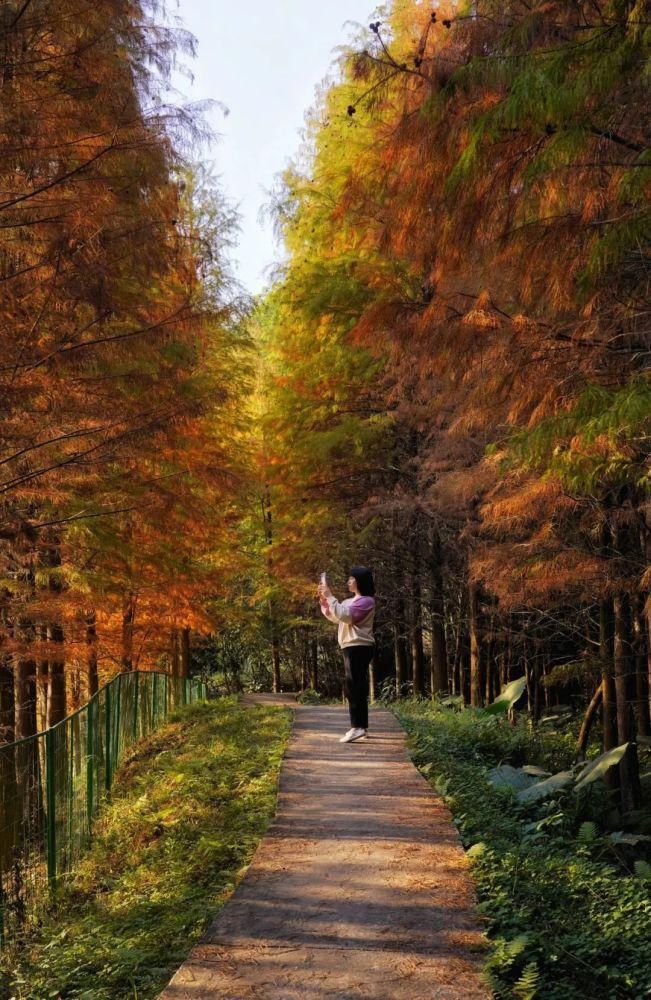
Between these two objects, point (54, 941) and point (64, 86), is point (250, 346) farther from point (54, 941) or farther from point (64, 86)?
point (54, 941)

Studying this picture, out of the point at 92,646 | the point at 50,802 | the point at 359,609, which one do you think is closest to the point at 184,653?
the point at 92,646

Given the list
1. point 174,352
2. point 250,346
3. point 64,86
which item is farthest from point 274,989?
point 250,346

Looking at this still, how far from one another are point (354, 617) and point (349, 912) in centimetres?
430

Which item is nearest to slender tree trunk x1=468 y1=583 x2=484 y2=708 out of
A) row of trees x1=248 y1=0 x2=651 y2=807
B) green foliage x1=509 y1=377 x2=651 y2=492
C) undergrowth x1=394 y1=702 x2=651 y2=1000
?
row of trees x1=248 y1=0 x2=651 y2=807

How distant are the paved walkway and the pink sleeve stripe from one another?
194 centimetres

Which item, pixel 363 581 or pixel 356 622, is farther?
pixel 363 581

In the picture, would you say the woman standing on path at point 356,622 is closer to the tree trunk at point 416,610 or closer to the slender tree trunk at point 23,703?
the slender tree trunk at point 23,703

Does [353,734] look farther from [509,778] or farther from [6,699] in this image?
[6,699]

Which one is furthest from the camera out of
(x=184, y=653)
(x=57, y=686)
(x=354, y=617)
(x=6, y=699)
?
(x=184, y=653)

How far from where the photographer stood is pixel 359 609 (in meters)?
8.41

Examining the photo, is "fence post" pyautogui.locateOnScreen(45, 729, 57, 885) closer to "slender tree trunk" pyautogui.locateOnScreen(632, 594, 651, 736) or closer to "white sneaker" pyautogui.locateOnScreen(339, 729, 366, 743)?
"white sneaker" pyautogui.locateOnScreen(339, 729, 366, 743)

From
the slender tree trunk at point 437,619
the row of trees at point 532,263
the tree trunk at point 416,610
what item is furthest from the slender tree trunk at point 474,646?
the row of trees at point 532,263

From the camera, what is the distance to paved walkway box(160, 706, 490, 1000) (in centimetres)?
345

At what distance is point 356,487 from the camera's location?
16656mm
